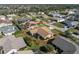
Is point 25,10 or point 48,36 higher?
point 25,10

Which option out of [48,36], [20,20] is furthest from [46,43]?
[20,20]

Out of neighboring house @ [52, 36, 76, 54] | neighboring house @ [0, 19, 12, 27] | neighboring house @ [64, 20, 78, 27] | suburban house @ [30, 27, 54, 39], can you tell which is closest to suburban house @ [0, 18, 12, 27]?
neighboring house @ [0, 19, 12, 27]

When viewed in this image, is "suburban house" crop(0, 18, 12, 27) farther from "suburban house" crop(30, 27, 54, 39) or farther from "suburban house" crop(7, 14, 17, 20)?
"suburban house" crop(30, 27, 54, 39)

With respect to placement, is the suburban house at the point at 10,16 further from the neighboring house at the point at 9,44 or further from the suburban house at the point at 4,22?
the neighboring house at the point at 9,44

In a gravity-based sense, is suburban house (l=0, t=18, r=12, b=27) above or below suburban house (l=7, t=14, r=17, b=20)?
below

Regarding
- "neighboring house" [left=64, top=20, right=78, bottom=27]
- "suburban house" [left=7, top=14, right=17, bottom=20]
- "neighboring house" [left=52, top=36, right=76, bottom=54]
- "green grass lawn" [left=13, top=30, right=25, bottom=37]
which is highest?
"suburban house" [left=7, top=14, right=17, bottom=20]
